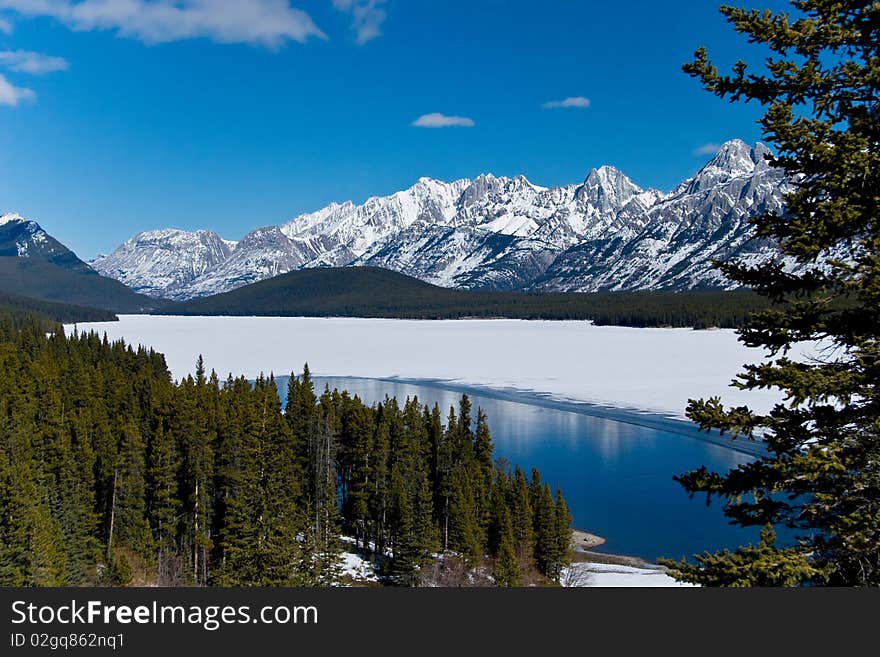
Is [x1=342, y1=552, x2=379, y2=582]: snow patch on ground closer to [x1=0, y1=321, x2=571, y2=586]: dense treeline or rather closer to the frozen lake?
[x1=0, y1=321, x2=571, y2=586]: dense treeline

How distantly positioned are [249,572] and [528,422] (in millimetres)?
56624

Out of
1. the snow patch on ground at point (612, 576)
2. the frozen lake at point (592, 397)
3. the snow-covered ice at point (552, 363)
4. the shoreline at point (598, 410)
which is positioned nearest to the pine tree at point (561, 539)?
the snow patch on ground at point (612, 576)

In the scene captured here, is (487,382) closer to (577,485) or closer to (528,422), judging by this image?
(528,422)

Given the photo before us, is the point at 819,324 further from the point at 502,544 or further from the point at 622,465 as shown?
the point at 622,465

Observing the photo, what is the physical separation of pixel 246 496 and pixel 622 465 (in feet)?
120

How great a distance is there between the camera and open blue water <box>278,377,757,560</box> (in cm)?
4575

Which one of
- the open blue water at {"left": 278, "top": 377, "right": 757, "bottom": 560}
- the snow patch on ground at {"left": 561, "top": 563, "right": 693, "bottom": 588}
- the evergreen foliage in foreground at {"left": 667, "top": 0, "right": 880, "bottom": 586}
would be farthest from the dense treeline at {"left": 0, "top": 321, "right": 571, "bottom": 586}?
the evergreen foliage in foreground at {"left": 667, "top": 0, "right": 880, "bottom": 586}

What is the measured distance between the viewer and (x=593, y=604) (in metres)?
9.44

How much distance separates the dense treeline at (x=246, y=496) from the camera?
34031mm

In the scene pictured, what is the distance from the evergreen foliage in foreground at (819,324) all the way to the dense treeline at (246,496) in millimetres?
22888

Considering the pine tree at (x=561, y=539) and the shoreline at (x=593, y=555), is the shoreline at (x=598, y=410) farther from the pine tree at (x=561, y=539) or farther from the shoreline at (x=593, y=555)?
the pine tree at (x=561, y=539)

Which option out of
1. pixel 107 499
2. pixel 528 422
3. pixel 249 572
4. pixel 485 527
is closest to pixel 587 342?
pixel 528 422

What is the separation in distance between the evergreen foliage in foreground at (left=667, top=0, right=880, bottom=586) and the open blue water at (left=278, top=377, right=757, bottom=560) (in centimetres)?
2386

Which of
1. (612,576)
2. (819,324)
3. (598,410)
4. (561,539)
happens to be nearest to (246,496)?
(561,539)
